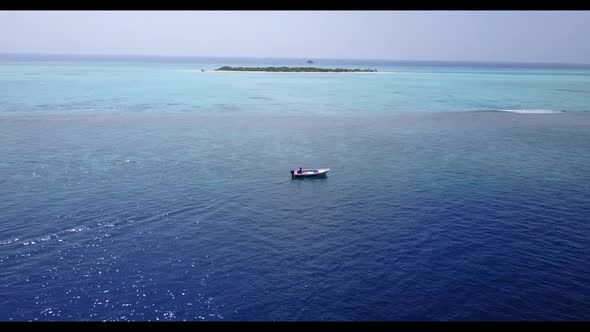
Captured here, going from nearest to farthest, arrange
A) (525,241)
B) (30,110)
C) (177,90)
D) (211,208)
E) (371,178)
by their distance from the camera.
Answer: (525,241) → (211,208) → (371,178) → (30,110) → (177,90)

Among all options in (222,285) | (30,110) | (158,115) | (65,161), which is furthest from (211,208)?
(30,110)

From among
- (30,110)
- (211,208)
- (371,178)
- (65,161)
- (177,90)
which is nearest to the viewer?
(211,208)

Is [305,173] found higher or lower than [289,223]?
higher

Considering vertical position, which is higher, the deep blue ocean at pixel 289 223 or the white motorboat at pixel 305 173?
the white motorboat at pixel 305 173

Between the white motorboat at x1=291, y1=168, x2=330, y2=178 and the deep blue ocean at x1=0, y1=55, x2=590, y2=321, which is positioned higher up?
the white motorboat at x1=291, y1=168, x2=330, y2=178

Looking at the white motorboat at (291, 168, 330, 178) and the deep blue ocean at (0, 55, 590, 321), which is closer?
the deep blue ocean at (0, 55, 590, 321)

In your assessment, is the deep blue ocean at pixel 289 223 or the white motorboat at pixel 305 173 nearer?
the deep blue ocean at pixel 289 223

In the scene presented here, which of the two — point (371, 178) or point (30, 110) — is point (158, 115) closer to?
point (30, 110)

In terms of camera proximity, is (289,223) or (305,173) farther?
(305,173)
